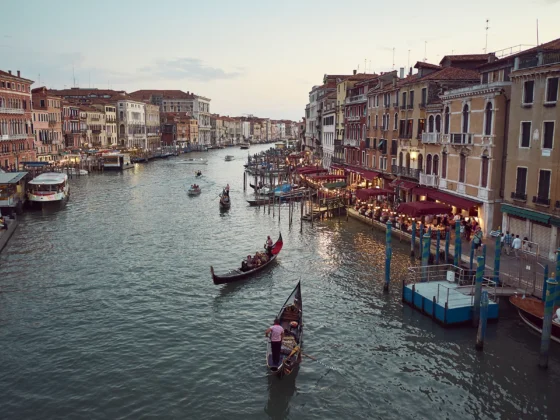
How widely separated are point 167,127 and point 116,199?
9342 centimetres

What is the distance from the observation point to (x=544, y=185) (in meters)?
20.9

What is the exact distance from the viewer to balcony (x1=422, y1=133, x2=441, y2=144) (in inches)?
1172

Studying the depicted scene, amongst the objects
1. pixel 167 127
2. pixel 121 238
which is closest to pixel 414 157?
pixel 121 238

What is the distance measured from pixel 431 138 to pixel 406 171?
4.42 m

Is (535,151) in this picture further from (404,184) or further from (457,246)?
(404,184)

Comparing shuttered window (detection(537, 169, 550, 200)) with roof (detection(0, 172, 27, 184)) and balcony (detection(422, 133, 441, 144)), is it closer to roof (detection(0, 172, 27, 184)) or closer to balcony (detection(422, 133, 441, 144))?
balcony (detection(422, 133, 441, 144))

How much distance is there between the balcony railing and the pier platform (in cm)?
1333

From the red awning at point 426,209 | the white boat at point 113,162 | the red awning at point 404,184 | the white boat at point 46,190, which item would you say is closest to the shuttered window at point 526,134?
the red awning at point 426,209

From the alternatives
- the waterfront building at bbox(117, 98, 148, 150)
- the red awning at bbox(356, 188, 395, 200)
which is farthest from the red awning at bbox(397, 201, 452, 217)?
the waterfront building at bbox(117, 98, 148, 150)

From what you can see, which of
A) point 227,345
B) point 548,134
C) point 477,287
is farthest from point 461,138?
point 227,345

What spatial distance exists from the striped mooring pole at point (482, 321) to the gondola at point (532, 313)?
195cm

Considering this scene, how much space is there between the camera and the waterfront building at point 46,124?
69562 mm

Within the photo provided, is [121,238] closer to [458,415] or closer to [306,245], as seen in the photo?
[306,245]

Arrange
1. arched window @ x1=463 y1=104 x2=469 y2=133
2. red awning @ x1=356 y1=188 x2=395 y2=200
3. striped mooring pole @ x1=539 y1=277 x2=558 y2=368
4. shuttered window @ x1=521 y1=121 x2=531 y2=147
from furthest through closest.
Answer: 1. red awning @ x1=356 y1=188 x2=395 y2=200
2. arched window @ x1=463 y1=104 x2=469 y2=133
3. shuttered window @ x1=521 y1=121 x2=531 y2=147
4. striped mooring pole @ x1=539 y1=277 x2=558 y2=368
